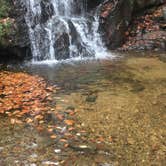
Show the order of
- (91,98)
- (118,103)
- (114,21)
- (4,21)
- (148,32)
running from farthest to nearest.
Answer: (148,32), (114,21), (4,21), (91,98), (118,103)

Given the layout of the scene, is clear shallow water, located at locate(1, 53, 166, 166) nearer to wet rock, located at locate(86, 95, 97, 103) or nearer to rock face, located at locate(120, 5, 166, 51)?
wet rock, located at locate(86, 95, 97, 103)

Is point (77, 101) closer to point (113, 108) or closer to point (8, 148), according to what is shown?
point (113, 108)

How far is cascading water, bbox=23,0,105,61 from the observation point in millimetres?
11297

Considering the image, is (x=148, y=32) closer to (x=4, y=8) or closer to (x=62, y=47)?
(x=62, y=47)

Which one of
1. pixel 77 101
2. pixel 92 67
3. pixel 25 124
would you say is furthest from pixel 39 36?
pixel 25 124

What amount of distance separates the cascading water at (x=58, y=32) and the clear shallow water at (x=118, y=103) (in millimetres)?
871

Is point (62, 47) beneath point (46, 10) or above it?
beneath

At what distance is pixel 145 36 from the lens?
1285 centimetres

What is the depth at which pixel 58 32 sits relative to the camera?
37.4ft

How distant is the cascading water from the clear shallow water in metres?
0.87

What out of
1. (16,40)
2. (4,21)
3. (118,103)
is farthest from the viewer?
(16,40)

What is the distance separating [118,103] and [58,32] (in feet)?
16.5

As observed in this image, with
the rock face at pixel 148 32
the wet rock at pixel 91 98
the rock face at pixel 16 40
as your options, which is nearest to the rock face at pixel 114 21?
the rock face at pixel 148 32

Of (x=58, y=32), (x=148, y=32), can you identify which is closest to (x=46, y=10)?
(x=58, y=32)
